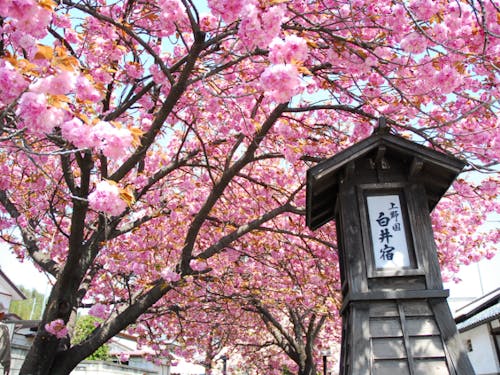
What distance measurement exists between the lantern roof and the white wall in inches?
399

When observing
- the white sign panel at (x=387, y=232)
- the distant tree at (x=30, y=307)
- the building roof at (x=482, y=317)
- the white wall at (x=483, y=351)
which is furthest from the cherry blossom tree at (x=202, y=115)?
the distant tree at (x=30, y=307)

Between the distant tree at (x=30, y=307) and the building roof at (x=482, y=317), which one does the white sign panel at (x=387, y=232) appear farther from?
the distant tree at (x=30, y=307)

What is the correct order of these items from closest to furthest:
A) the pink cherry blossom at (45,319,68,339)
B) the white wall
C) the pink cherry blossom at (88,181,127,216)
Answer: the pink cherry blossom at (88,181,127,216) < the pink cherry blossom at (45,319,68,339) < the white wall

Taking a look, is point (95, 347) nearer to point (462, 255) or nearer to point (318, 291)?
point (318, 291)

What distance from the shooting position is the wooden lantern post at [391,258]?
3879 mm

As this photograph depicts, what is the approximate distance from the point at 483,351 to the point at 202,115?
11.5m

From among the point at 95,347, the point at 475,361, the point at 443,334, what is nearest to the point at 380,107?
the point at 443,334

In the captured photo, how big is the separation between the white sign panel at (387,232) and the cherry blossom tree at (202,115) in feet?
2.93

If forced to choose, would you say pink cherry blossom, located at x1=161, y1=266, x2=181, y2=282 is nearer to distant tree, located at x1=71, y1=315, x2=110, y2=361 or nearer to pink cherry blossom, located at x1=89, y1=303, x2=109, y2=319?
pink cherry blossom, located at x1=89, y1=303, x2=109, y2=319

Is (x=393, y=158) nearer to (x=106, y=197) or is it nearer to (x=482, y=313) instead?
(x=106, y=197)

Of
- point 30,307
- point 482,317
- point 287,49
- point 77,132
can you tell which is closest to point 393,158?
point 287,49

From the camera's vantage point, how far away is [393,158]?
15.2 feet

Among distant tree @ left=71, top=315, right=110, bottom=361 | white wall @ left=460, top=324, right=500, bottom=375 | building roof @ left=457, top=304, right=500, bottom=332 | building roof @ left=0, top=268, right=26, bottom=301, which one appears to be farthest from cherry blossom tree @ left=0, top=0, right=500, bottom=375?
distant tree @ left=71, top=315, right=110, bottom=361

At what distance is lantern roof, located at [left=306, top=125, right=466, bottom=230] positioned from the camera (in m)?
4.32
